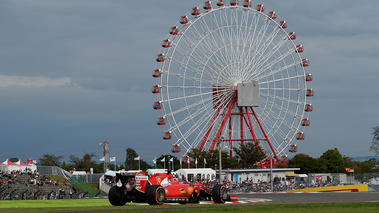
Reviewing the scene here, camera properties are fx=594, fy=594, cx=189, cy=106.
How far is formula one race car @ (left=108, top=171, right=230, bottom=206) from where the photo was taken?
103ft

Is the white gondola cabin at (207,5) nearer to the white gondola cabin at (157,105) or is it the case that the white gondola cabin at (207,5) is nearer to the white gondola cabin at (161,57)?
the white gondola cabin at (161,57)

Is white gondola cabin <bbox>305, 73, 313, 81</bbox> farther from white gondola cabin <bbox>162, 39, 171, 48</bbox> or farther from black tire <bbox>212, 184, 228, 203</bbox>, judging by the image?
black tire <bbox>212, 184, 228, 203</bbox>

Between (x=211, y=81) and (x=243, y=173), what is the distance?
1458 centimetres

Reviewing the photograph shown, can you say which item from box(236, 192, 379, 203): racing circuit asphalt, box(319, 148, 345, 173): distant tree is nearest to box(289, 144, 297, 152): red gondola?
box(236, 192, 379, 203): racing circuit asphalt

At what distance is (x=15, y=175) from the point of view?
6675 cm

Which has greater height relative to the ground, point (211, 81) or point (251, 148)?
point (211, 81)

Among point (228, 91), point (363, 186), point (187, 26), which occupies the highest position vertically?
point (187, 26)

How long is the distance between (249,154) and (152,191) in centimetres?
7450

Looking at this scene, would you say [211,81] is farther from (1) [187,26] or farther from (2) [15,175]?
(2) [15,175]

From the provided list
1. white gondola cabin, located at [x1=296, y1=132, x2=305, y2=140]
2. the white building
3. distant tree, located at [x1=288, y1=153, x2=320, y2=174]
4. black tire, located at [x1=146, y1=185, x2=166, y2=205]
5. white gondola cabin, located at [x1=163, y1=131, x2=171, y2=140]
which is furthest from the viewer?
distant tree, located at [x1=288, y1=153, x2=320, y2=174]

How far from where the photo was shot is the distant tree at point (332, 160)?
137 meters

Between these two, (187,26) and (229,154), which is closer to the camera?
(187,26)

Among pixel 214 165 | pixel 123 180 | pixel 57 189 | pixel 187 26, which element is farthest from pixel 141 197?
pixel 214 165

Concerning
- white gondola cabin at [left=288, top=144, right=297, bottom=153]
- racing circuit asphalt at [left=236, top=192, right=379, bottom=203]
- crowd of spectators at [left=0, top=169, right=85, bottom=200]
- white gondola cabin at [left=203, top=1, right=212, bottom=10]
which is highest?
white gondola cabin at [left=203, top=1, right=212, bottom=10]
